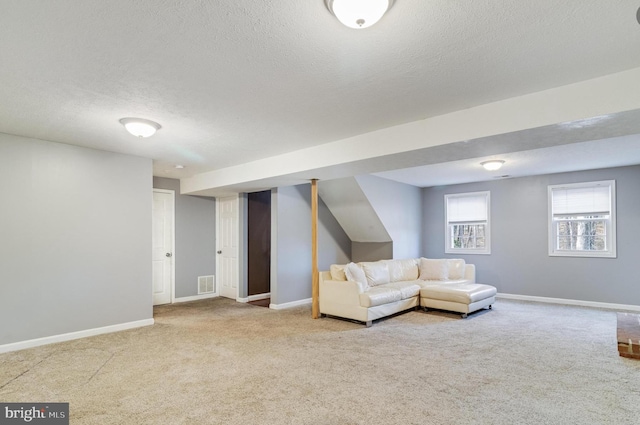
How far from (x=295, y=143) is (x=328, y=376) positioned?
2683mm

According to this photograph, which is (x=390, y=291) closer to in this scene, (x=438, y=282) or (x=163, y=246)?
(x=438, y=282)

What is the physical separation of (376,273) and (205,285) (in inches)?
144

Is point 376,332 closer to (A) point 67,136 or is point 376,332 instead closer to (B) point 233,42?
(B) point 233,42

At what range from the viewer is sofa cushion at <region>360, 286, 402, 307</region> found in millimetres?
4895

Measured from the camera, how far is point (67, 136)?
4062mm

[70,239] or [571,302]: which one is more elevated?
[70,239]

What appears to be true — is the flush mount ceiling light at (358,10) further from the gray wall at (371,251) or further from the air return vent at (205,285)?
the air return vent at (205,285)

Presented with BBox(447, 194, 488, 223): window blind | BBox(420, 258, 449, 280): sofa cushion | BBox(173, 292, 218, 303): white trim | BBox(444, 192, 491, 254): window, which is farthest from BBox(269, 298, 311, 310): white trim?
BBox(447, 194, 488, 223): window blind

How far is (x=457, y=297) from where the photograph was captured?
5.39 m

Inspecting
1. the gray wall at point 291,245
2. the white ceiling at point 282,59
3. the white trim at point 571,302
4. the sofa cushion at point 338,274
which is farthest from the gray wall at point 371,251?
the white ceiling at point 282,59

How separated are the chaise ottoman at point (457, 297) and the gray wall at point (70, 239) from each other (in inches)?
170

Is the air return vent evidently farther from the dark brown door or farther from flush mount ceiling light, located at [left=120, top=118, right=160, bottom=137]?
flush mount ceiling light, located at [left=120, top=118, right=160, bottom=137]

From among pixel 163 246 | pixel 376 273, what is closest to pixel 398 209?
pixel 376 273

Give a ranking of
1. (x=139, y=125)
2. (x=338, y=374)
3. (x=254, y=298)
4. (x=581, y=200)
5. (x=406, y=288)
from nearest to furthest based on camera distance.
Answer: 1. (x=338, y=374)
2. (x=139, y=125)
3. (x=406, y=288)
4. (x=581, y=200)
5. (x=254, y=298)
